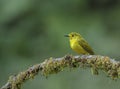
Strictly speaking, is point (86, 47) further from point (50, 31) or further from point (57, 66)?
point (50, 31)

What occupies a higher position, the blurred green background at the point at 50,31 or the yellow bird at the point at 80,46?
the blurred green background at the point at 50,31

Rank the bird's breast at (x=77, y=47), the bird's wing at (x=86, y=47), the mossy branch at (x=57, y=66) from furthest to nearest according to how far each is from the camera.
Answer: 1. the bird's breast at (x=77, y=47)
2. the bird's wing at (x=86, y=47)
3. the mossy branch at (x=57, y=66)

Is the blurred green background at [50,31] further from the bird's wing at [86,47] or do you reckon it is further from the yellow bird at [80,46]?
the bird's wing at [86,47]

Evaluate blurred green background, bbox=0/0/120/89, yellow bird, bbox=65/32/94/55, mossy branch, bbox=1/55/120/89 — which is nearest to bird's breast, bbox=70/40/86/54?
yellow bird, bbox=65/32/94/55

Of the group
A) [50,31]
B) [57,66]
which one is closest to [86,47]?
[57,66]

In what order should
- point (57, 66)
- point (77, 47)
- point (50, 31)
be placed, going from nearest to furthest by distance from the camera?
point (57, 66) < point (77, 47) < point (50, 31)

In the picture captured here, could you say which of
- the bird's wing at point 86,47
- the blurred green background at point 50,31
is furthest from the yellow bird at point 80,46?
the blurred green background at point 50,31

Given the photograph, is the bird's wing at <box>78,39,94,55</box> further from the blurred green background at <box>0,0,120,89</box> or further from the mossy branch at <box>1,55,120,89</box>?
the blurred green background at <box>0,0,120,89</box>

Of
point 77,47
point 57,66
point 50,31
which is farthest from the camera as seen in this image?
point 50,31

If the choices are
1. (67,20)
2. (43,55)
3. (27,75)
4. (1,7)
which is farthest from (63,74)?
(27,75)
